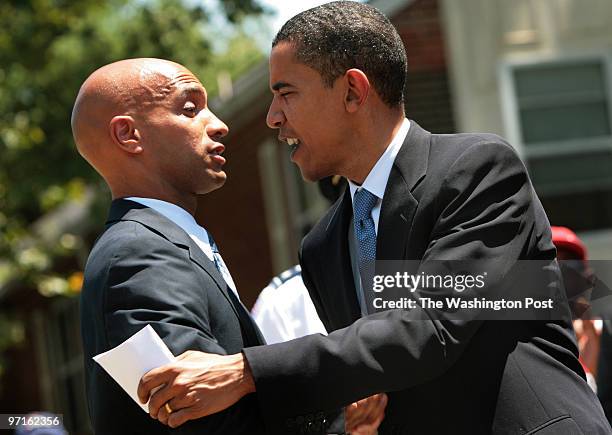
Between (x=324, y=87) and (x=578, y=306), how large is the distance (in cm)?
183

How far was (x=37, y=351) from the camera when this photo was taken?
79.2 feet

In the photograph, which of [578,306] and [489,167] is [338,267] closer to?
[489,167]

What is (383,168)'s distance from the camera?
382cm

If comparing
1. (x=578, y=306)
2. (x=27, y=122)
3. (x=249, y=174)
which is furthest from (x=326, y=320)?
(x=249, y=174)

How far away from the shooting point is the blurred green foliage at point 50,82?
569 inches

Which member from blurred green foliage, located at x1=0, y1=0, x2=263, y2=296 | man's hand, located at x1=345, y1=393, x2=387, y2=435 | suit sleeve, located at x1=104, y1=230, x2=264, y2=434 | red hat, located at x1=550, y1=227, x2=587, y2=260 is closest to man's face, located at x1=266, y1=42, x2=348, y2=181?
suit sleeve, located at x1=104, y1=230, x2=264, y2=434

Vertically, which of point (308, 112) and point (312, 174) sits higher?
point (308, 112)

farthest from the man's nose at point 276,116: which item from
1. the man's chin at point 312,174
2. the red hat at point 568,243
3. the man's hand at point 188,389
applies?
the red hat at point 568,243

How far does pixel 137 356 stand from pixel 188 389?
0.53ft

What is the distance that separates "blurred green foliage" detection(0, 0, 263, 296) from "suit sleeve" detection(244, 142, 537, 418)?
1089 cm

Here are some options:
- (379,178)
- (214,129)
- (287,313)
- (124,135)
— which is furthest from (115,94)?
(287,313)

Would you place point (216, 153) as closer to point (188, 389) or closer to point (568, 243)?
point (188, 389)

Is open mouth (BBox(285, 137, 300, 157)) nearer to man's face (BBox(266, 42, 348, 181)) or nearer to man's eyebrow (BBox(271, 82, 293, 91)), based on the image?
man's face (BBox(266, 42, 348, 181))

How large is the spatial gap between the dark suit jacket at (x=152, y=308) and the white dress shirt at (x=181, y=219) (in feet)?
0.23
